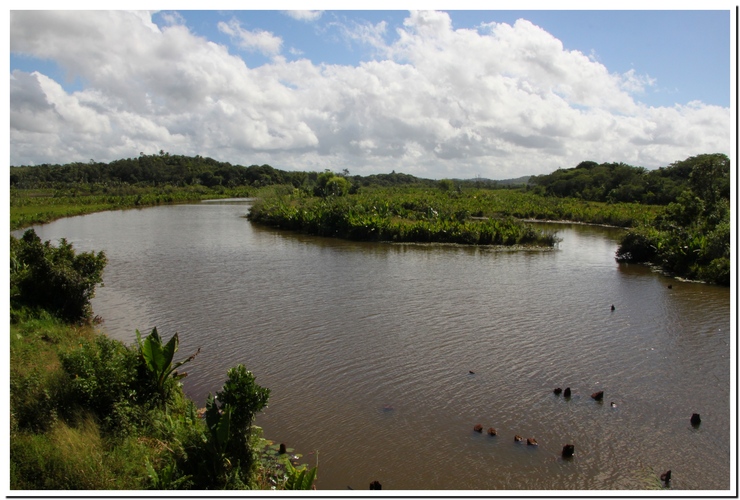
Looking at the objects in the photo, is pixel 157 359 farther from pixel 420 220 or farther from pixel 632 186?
pixel 632 186

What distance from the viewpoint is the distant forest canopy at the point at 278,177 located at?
2422 inches

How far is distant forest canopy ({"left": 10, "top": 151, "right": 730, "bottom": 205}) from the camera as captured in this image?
61531 millimetres

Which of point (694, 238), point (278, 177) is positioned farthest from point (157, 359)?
point (278, 177)

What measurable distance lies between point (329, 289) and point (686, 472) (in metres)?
12.8

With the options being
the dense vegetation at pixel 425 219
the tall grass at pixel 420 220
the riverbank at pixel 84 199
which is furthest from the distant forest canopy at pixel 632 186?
the riverbank at pixel 84 199

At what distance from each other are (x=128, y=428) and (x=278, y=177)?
11703cm

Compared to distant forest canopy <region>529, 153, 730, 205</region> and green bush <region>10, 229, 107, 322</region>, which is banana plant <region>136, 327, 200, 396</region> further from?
distant forest canopy <region>529, 153, 730, 205</region>

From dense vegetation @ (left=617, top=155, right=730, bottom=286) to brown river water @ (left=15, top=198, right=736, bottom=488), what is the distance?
1.28 m

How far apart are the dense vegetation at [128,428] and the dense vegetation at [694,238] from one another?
20.7 metres

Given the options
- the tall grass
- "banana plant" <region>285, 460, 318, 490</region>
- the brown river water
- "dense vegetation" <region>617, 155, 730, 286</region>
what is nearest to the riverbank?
the tall grass

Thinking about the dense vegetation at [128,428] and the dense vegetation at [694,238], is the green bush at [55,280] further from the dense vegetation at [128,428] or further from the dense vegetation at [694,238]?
the dense vegetation at [694,238]
